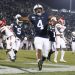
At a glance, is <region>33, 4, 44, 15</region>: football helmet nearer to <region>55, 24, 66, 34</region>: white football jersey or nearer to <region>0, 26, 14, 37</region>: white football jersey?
<region>0, 26, 14, 37</region>: white football jersey

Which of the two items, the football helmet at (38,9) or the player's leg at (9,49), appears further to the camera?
the player's leg at (9,49)

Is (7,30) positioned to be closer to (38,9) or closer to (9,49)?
(9,49)

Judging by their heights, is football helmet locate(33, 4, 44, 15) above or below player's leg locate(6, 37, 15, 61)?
above

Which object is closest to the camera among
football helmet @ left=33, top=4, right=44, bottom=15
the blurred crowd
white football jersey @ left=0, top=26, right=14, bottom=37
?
football helmet @ left=33, top=4, right=44, bottom=15

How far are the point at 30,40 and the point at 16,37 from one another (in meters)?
14.4

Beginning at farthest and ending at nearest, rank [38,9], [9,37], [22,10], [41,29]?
[22,10]
[9,37]
[41,29]
[38,9]

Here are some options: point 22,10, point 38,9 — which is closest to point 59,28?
point 38,9

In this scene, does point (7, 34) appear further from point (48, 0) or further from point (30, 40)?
point (48, 0)

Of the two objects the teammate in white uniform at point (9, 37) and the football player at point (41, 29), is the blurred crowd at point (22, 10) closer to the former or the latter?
the teammate in white uniform at point (9, 37)

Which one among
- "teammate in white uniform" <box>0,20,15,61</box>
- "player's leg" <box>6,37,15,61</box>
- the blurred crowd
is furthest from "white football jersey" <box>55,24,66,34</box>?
the blurred crowd

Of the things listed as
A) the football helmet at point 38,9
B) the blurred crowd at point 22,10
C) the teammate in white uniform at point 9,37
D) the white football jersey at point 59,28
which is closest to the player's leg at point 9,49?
the teammate in white uniform at point 9,37

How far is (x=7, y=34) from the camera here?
16.9m

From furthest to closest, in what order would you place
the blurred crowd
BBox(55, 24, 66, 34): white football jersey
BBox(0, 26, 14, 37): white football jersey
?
1. the blurred crowd
2. BBox(55, 24, 66, 34): white football jersey
3. BBox(0, 26, 14, 37): white football jersey

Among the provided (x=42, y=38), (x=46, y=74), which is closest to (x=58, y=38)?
(x=42, y=38)
